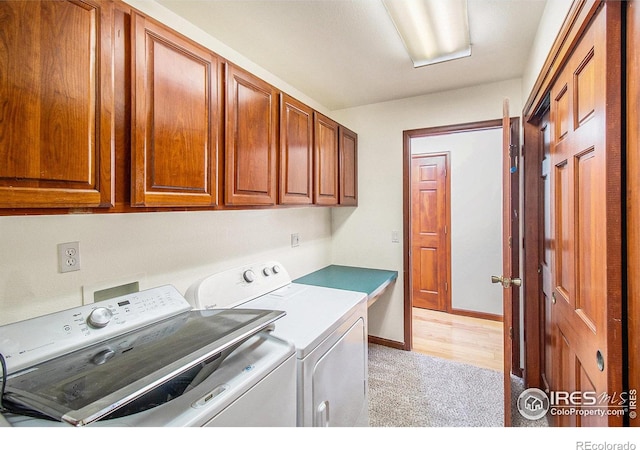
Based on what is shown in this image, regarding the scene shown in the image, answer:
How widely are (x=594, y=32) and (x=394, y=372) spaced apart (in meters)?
2.42

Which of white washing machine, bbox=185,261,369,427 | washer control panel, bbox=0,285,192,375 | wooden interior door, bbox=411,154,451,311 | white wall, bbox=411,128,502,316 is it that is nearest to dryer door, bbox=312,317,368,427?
white washing machine, bbox=185,261,369,427

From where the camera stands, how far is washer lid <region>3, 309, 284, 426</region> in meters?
0.68

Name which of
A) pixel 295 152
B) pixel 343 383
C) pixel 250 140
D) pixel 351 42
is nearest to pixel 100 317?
pixel 250 140

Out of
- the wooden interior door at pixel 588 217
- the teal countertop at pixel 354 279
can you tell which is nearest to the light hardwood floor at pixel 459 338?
the teal countertop at pixel 354 279

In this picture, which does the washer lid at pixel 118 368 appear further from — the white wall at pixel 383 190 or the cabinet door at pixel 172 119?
the white wall at pixel 383 190

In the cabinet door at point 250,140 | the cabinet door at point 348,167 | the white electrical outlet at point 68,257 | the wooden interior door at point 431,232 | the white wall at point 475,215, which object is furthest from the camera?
the wooden interior door at point 431,232

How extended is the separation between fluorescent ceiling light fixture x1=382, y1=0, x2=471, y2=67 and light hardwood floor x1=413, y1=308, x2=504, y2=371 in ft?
8.27

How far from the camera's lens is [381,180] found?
2.88 m

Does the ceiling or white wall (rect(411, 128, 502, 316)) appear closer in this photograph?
the ceiling

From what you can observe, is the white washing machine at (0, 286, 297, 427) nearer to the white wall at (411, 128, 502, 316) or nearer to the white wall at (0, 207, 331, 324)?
the white wall at (0, 207, 331, 324)

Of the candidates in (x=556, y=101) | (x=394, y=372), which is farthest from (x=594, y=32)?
(x=394, y=372)

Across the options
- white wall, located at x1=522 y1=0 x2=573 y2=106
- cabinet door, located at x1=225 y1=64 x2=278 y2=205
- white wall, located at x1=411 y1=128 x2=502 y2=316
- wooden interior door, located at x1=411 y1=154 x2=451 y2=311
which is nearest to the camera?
white wall, located at x1=522 y1=0 x2=573 y2=106

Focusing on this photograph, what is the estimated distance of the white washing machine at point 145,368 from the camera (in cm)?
72

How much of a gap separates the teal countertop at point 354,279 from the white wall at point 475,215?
1.50 m
